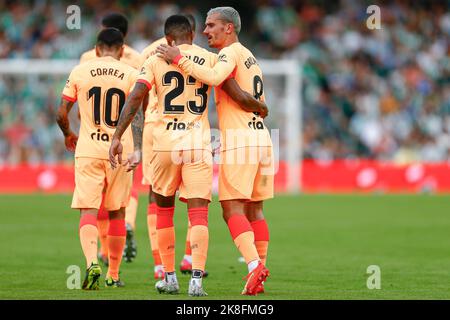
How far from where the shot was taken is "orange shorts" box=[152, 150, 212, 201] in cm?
1002

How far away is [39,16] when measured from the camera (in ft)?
104

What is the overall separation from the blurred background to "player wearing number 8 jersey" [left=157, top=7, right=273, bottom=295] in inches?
640

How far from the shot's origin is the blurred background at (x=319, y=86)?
2825 centimetres

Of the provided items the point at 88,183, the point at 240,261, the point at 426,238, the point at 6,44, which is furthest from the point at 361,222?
the point at 6,44

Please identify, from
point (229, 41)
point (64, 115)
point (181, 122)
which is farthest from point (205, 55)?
point (64, 115)

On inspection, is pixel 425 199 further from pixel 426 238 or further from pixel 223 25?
pixel 223 25

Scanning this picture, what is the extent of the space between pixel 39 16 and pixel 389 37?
11.4 m

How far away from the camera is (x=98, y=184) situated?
10.7 metres

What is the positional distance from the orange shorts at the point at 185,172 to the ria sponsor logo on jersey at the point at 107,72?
3.63 feet

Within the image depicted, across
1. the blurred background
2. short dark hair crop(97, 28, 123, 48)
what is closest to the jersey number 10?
short dark hair crop(97, 28, 123, 48)

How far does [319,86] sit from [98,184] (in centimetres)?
2396

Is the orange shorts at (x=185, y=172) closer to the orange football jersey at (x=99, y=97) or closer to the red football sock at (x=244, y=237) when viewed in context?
the red football sock at (x=244, y=237)

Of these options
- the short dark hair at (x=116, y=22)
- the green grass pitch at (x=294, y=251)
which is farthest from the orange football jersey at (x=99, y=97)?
the short dark hair at (x=116, y=22)

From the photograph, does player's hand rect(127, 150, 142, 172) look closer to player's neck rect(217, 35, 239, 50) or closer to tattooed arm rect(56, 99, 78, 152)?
tattooed arm rect(56, 99, 78, 152)
